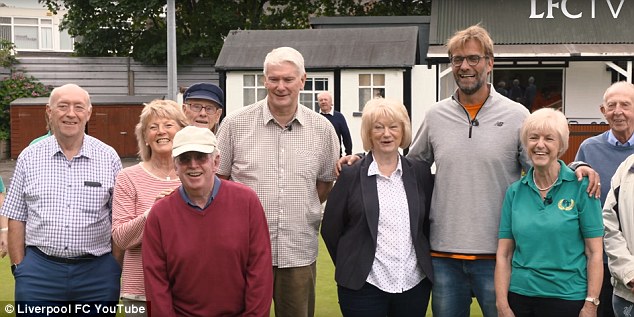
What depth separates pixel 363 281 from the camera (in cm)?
428

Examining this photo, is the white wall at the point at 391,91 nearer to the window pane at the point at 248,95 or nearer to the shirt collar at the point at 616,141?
the window pane at the point at 248,95

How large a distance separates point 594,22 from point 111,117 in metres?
13.0

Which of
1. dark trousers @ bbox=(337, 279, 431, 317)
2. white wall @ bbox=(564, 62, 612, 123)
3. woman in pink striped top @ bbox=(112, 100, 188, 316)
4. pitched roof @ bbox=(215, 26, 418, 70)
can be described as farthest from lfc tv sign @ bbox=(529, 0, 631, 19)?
woman in pink striped top @ bbox=(112, 100, 188, 316)

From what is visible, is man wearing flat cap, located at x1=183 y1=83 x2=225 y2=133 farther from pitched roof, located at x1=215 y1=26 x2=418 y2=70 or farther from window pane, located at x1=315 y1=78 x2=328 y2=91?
window pane, located at x1=315 y1=78 x2=328 y2=91

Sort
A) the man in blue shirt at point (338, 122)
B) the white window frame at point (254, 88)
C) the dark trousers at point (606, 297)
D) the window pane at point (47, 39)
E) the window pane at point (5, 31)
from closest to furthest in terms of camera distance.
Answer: the dark trousers at point (606, 297)
the man in blue shirt at point (338, 122)
the white window frame at point (254, 88)
the window pane at point (5, 31)
the window pane at point (47, 39)

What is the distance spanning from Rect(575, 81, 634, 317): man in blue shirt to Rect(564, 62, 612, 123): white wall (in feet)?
52.5

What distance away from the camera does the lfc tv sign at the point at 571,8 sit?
20844 mm

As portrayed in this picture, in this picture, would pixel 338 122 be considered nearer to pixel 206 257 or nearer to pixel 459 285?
pixel 459 285

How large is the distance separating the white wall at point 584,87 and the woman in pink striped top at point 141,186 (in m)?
17.5

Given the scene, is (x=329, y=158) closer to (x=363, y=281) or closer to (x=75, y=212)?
(x=363, y=281)

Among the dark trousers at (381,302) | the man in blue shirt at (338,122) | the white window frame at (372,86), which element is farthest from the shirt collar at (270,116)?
the white window frame at (372,86)

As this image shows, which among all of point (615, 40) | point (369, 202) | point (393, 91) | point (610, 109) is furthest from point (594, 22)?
point (369, 202)

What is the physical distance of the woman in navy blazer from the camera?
4.32 metres

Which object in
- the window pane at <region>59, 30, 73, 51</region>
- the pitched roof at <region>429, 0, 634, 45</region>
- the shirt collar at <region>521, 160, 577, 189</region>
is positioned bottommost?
the shirt collar at <region>521, 160, 577, 189</region>
